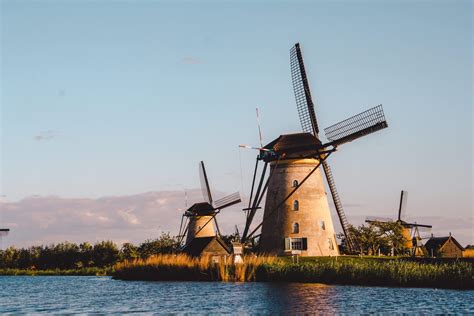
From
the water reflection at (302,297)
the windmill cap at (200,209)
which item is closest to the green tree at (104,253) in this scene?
the windmill cap at (200,209)

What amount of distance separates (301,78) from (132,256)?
31.5 m

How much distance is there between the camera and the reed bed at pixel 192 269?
3912 cm

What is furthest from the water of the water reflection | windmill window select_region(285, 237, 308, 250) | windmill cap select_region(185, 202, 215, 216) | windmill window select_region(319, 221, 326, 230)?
windmill cap select_region(185, 202, 215, 216)

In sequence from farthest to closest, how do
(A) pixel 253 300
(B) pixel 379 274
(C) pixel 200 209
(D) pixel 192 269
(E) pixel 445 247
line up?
1. (E) pixel 445 247
2. (C) pixel 200 209
3. (D) pixel 192 269
4. (B) pixel 379 274
5. (A) pixel 253 300

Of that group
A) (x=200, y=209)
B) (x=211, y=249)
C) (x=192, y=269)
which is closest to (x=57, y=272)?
(x=200, y=209)

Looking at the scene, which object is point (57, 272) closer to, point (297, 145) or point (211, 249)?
point (211, 249)

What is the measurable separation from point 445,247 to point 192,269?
40.3m

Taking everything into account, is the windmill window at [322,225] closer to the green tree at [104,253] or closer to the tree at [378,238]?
the tree at [378,238]

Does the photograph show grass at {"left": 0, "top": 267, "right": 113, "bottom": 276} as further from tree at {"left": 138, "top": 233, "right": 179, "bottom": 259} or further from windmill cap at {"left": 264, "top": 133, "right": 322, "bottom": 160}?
windmill cap at {"left": 264, "top": 133, "right": 322, "bottom": 160}

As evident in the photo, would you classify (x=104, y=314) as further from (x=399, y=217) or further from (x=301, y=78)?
(x=399, y=217)

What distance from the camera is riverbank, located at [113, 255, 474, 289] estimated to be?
32.5 meters

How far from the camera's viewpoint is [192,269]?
42.3m

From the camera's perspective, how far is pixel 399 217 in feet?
235

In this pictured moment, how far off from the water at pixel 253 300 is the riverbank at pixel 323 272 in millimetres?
1283
